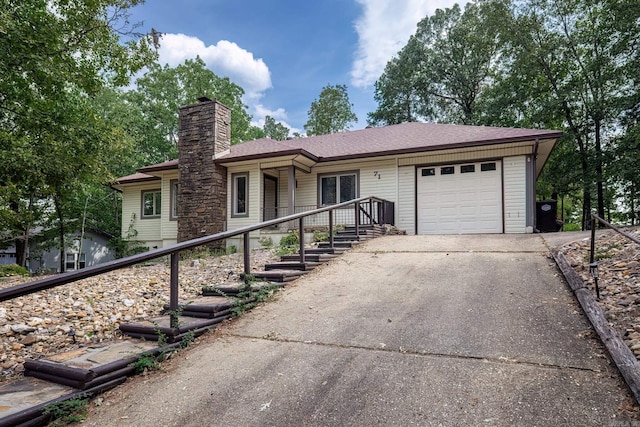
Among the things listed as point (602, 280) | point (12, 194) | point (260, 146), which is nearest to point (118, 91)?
point (260, 146)

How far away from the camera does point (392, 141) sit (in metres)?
13.8

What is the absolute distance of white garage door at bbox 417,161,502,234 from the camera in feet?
38.0

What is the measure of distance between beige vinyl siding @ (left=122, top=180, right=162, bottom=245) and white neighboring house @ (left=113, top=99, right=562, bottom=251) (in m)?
1.00

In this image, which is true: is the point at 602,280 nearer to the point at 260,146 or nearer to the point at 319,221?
the point at 319,221

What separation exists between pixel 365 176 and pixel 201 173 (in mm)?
5741

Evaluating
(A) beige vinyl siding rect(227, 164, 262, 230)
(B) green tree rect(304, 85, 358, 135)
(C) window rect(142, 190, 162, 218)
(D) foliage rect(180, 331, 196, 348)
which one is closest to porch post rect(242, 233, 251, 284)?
(D) foliage rect(180, 331, 196, 348)

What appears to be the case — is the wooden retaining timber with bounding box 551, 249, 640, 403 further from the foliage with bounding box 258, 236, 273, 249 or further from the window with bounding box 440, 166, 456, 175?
the foliage with bounding box 258, 236, 273, 249

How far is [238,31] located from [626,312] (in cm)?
1465

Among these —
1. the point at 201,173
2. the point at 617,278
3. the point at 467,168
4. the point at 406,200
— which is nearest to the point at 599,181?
the point at 467,168

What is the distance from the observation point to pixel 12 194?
29.0ft

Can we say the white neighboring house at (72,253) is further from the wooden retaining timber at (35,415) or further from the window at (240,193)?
the wooden retaining timber at (35,415)

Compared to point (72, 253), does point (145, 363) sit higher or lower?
higher

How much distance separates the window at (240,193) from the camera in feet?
43.7

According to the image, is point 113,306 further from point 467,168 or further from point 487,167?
point 487,167
